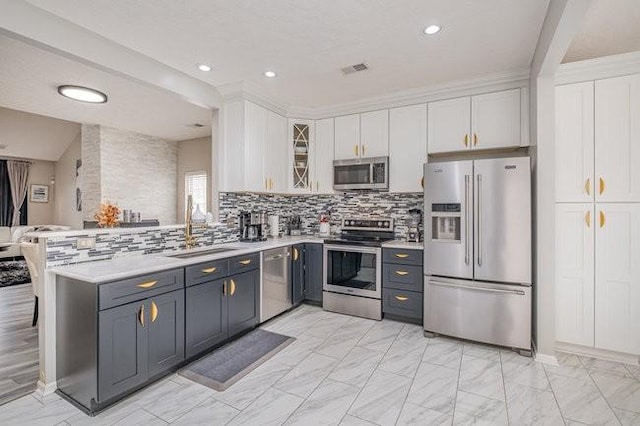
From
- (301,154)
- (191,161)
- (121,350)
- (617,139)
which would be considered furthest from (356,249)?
(191,161)

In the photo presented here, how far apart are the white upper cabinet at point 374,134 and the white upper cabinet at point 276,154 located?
1040 millimetres

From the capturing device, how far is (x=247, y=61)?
2.95 m

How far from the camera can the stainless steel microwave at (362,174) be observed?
379 centimetres

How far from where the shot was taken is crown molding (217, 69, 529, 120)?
3199 millimetres

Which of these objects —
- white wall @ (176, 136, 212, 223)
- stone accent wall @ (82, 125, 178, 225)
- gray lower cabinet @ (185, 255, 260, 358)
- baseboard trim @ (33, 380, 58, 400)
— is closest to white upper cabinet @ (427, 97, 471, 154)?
gray lower cabinet @ (185, 255, 260, 358)

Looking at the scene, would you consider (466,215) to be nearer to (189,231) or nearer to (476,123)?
(476,123)

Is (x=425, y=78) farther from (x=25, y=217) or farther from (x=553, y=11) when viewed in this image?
(x=25, y=217)

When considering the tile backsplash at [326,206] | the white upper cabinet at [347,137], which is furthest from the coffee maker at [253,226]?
the white upper cabinet at [347,137]

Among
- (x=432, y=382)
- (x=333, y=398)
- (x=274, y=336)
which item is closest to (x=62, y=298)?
(x=274, y=336)

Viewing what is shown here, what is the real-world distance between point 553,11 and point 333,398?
2924 mm

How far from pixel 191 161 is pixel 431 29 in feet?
19.4

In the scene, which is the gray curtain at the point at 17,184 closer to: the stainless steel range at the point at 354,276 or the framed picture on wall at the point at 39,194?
the framed picture on wall at the point at 39,194

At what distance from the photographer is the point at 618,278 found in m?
2.54

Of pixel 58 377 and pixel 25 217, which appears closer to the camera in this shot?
pixel 58 377
